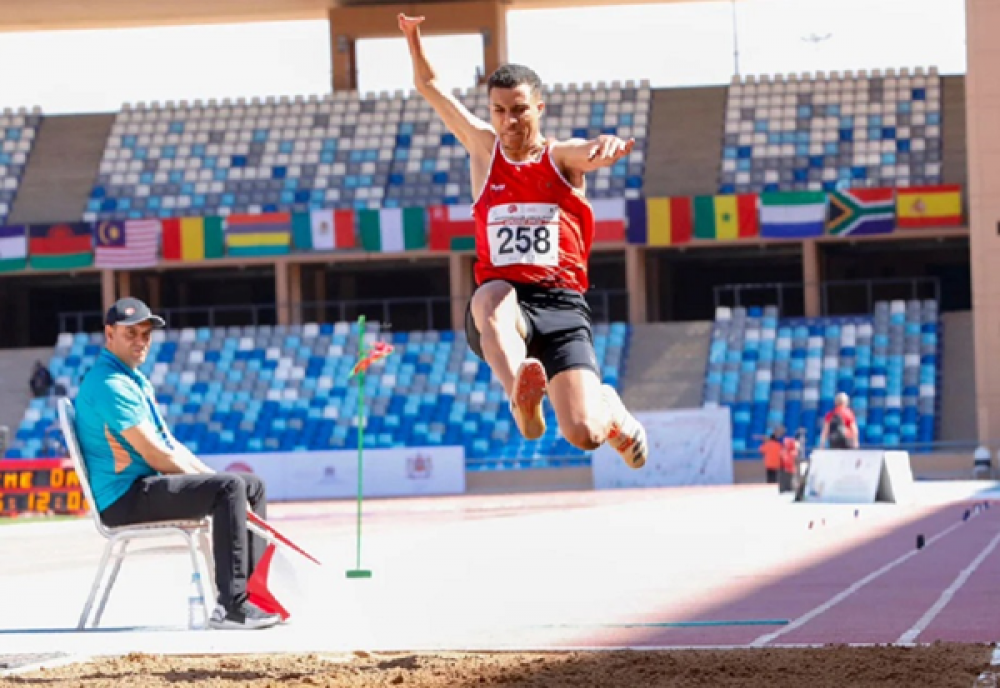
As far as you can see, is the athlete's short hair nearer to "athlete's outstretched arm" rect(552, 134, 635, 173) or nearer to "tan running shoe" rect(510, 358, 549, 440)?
"athlete's outstretched arm" rect(552, 134, 635, 173)

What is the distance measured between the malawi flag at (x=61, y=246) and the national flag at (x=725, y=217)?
13482 millimetres

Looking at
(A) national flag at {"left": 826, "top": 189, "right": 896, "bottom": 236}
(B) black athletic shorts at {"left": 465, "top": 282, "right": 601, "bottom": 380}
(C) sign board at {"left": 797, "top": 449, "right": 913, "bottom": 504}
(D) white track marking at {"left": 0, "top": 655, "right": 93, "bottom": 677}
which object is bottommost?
(C) sign board at {"left": 797, "top": 449, "right": 913, "bottom": 504}

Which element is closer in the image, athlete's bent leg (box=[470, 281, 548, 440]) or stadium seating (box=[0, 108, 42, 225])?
athlete's bent leg (box=[470, 281, 548, 440])

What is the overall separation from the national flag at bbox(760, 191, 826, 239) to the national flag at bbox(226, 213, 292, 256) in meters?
10.4

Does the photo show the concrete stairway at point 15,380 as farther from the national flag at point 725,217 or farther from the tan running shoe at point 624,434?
the tan running shoe at point 624,434

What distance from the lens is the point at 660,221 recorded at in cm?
4031

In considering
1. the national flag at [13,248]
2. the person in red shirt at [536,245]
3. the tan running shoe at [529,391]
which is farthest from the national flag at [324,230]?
the tan running shoe at [529,391]

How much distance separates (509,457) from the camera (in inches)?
1464

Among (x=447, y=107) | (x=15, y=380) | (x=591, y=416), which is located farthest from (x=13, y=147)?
(x=591, y=416)

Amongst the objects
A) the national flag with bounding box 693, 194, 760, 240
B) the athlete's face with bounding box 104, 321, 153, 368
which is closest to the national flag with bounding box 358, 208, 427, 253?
the national flag with bounding box 693, 194, 760, 240

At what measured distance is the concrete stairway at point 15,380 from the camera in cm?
4109

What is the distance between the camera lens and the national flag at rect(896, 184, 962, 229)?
1542 inches

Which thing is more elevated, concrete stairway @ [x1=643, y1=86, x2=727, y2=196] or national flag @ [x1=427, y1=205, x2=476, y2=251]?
concrete stairway @ [x1=643, y1=86, x2=727, y2=196]

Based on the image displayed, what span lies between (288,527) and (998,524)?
30.9 ft
